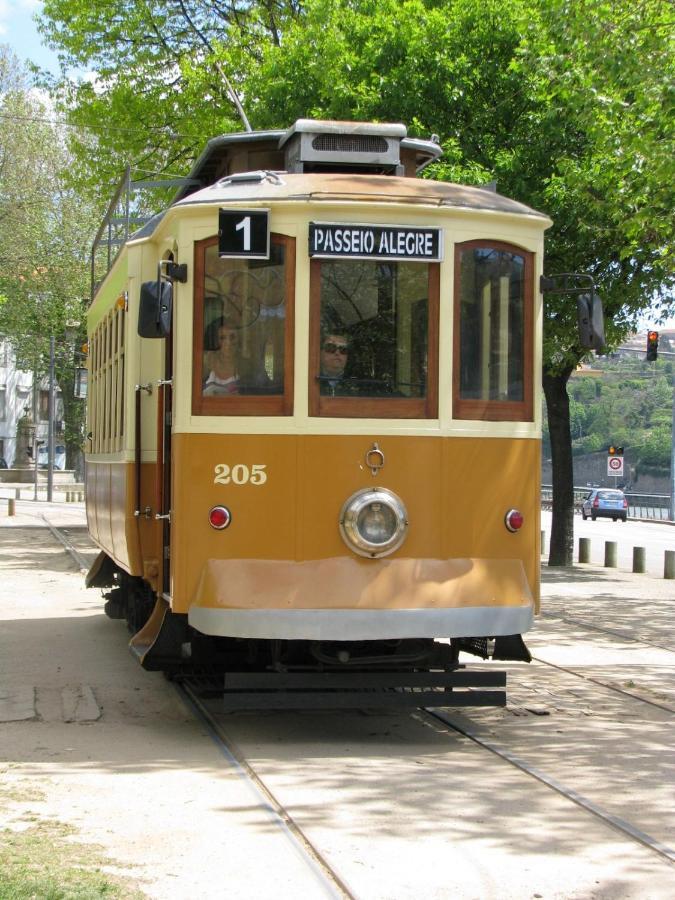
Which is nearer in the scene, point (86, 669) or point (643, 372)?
point (86, 669)

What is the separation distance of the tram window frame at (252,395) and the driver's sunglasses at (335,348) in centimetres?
20

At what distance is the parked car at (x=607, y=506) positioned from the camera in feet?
184

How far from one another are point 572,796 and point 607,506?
167 feet

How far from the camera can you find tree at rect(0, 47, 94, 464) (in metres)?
46.8

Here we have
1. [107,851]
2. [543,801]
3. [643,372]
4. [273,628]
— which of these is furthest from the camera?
[643,372]

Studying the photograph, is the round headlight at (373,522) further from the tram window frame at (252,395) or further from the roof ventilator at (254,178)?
the roof ventilator at (254,178)

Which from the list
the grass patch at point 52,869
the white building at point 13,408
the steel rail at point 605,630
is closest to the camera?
the grass patch at point 52,869

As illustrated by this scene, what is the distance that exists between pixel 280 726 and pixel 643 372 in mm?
122402

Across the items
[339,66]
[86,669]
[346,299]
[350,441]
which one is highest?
[339,66]

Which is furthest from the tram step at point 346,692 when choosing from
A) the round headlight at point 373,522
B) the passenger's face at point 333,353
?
the passenger's face at point 333,353

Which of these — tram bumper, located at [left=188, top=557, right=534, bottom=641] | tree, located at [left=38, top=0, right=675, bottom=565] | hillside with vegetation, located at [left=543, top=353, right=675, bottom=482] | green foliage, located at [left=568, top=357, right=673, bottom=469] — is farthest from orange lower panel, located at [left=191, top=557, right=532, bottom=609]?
green foliage, located at [left=568, top=357, right=673, bottom=469]

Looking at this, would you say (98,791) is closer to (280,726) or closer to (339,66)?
(280,726)

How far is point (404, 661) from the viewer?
791cm

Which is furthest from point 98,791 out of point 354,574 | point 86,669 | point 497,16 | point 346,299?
point 497,16
